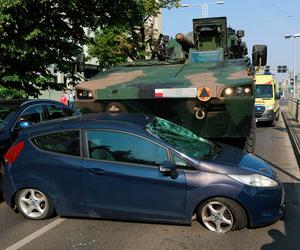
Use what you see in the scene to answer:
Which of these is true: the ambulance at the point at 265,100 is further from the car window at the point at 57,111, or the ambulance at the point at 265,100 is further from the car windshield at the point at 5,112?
the car windshield at the point at 5,112

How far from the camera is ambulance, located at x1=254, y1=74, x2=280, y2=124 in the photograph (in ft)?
63.0

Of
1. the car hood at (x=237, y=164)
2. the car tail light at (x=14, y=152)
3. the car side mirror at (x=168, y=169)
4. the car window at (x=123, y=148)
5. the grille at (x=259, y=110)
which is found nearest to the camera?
the car side mirror at (x=168, y=169)

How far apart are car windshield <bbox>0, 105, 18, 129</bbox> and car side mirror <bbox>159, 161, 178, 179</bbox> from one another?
3.30m

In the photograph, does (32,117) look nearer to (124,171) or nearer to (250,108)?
(124,171)

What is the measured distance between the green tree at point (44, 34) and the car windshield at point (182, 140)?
483cm

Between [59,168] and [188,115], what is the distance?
10.4 ft

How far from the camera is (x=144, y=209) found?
5.47m

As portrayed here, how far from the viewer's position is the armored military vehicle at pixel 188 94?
7809mm

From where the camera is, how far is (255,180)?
529 centimetres

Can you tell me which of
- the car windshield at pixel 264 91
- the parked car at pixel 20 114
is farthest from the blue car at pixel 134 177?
the car windshield at pixel 264 91

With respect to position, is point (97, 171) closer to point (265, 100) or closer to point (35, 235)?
point (35, 235)

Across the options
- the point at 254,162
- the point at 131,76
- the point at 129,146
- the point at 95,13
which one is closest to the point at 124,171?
the point at 129,146

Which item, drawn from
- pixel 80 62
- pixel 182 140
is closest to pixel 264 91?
pixel 80 62

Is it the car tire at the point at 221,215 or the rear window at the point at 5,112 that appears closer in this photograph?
the car tire at the point at 221,215
